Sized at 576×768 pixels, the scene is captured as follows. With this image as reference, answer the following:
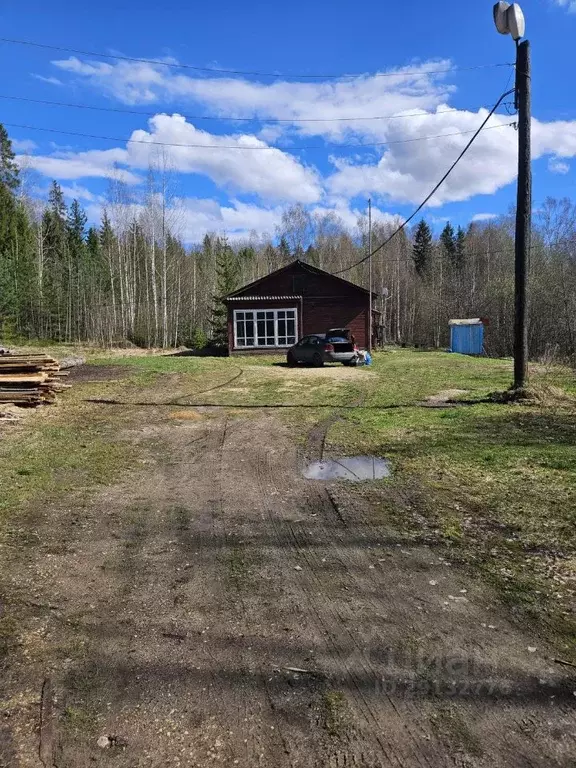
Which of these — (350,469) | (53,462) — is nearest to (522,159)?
(350,469)

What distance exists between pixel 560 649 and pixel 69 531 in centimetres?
406

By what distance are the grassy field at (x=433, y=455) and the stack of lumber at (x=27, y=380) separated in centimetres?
64

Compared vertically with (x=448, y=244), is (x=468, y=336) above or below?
below

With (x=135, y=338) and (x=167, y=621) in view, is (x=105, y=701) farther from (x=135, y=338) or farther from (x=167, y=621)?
(x=135, y=338)

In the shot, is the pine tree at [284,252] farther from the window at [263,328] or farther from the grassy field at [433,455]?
the grassy field at [433,455]

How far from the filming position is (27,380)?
12.2 metres

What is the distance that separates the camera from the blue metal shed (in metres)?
38.5

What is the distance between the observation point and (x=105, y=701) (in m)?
2.66

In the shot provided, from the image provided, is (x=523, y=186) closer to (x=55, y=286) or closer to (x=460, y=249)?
(x=55, y=286)

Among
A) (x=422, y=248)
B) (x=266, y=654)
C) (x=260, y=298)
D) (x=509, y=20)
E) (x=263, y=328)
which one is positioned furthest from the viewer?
(x=422, y=248)

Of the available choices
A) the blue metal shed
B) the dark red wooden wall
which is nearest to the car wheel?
the dark red wooden wall

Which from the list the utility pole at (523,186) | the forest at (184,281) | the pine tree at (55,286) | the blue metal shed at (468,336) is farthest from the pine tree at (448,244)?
the utility pole at (523,186)

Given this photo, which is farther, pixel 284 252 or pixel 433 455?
pixel 284 252

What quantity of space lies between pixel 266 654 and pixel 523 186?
1183 cm
